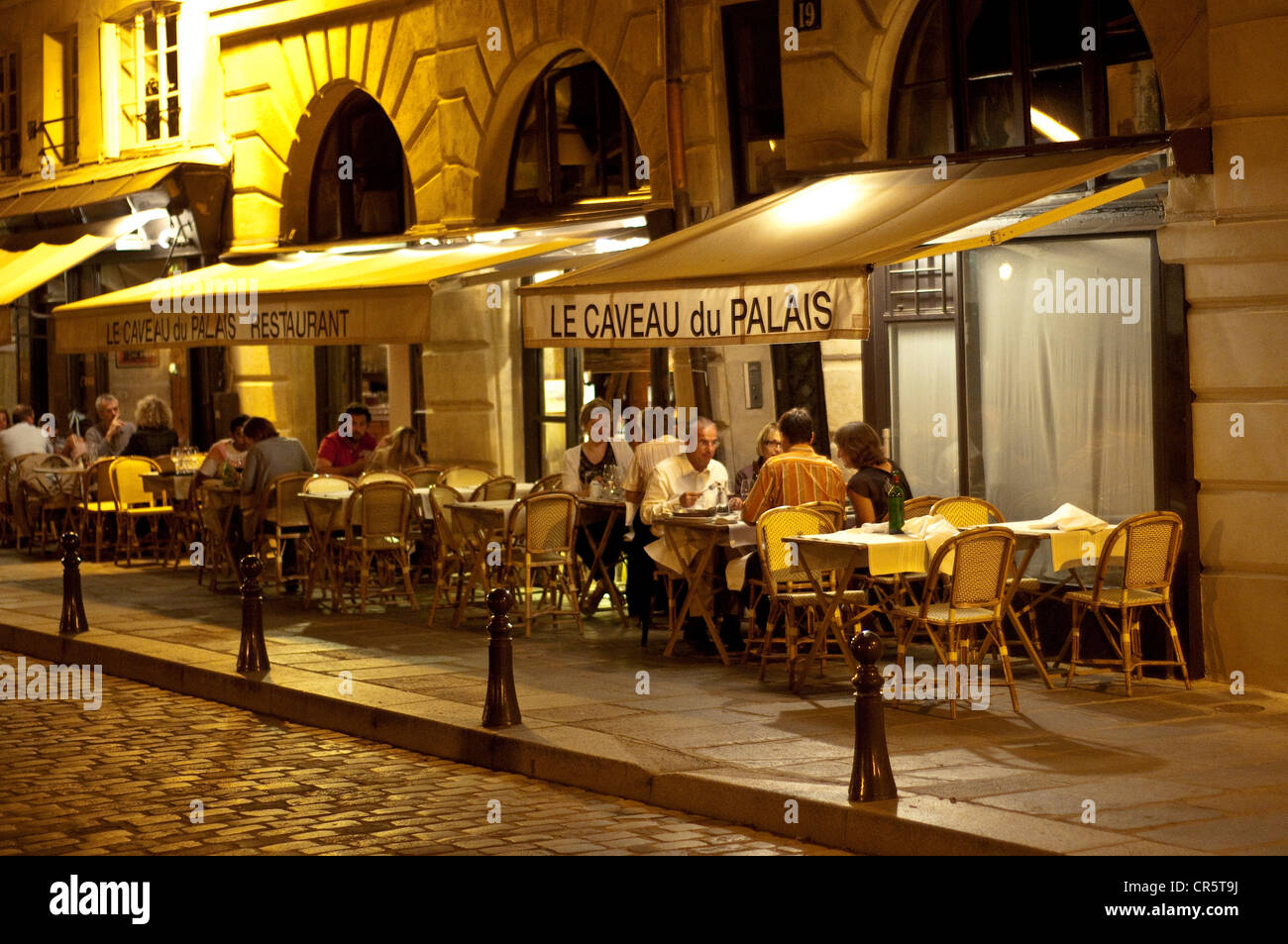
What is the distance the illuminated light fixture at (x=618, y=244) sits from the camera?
14422mm

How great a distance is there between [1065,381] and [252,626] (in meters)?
5.14

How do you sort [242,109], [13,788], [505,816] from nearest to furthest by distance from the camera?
1. [505,816]
2. [13,788]
3. [242,109]

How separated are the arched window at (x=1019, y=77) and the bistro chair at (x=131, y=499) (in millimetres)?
7941

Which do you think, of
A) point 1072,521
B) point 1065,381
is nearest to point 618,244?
point 1065,381

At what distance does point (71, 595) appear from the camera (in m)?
13.0

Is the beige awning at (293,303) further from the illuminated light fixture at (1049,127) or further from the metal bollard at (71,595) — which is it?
the illuminated light fixture at (1049,127)

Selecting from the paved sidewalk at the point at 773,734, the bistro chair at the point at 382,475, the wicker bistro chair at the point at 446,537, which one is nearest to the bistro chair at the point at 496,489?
the wicker bistro chair at the point at 446,537

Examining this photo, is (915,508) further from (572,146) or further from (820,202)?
(572,146)

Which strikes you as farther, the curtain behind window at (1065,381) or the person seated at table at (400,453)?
the person seated at table at (400,453)

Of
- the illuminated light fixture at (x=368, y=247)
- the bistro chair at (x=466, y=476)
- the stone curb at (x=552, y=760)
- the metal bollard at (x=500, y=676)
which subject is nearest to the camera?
the stone curb at (x=552, y=760)

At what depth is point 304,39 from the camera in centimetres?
1886
